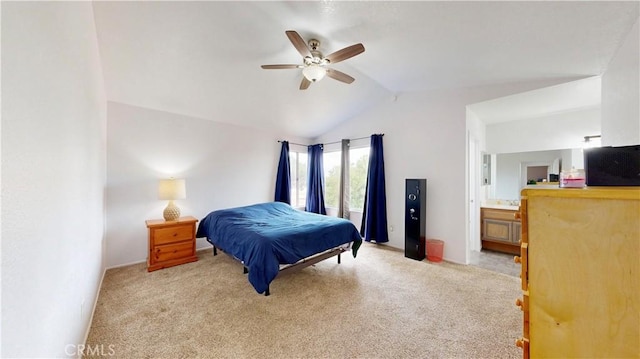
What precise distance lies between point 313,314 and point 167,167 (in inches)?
122

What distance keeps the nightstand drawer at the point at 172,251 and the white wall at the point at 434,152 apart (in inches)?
130

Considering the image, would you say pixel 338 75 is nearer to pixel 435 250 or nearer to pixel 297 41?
pixel 297 41

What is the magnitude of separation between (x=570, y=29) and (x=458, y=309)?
2587mm

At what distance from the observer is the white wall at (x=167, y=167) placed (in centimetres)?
312

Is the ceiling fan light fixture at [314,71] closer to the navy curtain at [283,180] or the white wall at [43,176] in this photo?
the white wall at [43,176]

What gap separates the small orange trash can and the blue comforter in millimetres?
1167

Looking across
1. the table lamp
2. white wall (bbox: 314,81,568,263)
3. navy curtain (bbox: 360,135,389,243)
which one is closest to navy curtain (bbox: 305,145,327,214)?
navy curtain (bbox: 360,135,389,243)

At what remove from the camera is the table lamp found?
10.5 ft

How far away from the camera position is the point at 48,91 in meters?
1.03

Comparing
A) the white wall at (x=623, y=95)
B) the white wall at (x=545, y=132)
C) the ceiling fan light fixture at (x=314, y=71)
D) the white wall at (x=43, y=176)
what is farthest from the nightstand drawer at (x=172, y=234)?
the white wall at (x=545, y=132)

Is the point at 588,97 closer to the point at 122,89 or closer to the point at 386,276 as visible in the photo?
the point at 386,276

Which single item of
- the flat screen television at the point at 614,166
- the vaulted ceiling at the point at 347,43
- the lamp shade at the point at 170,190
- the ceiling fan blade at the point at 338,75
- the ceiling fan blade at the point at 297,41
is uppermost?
the vaulted ceiling at the point at 347,43

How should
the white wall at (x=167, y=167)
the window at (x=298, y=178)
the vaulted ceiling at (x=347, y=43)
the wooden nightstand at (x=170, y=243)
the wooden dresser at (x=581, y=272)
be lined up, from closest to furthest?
the wooden dresser at (x=581, y=272) → the vaulted ceiling at (x=347, y=43) → the wooden nightstand at (x=170, y=243) → the white wall at (x=167, y=167) → the window at (x=298, y=178)

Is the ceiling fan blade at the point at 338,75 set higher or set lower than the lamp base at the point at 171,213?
higher
